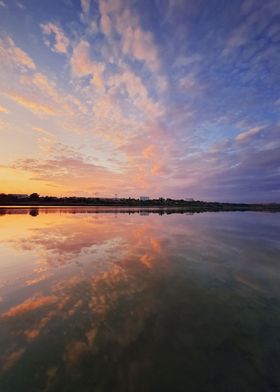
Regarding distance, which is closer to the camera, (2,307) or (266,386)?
(266,386)

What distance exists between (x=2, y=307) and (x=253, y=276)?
11.0 metres

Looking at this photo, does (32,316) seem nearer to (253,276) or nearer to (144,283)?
(144,283)

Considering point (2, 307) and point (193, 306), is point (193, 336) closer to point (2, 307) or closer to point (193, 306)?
point (193, 306)

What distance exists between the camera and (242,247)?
17219 millimetres

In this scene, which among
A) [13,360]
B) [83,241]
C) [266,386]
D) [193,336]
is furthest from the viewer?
[83,241]

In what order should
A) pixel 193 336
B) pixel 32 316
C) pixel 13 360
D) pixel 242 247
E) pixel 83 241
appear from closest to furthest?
pixel 13 360
pixel 193 336
pixel 32 316
pixel 242 247
pixel 83 241

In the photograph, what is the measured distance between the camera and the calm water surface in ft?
14.1

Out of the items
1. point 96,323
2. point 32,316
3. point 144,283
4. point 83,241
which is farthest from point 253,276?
point 83,241

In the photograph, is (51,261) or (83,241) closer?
(51,261)

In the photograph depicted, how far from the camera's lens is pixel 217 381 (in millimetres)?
4242

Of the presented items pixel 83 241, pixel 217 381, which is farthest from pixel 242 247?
pixel 217 381

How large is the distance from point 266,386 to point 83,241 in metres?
16.0

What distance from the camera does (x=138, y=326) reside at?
6.07 meters

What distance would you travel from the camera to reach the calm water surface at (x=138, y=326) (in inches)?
170
